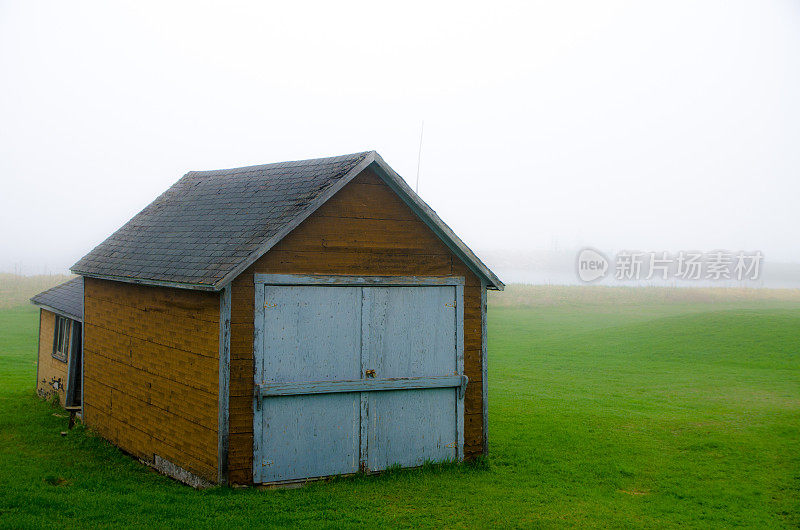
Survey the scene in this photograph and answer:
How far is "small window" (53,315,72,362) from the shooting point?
57.3 feet

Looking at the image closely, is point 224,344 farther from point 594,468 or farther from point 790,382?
point 790,382

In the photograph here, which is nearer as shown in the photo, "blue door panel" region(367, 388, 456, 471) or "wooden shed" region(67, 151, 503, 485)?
"wooden shed" region(67, 151, 503, 485)

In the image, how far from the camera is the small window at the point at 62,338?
1745 cm

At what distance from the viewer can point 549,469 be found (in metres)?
12.9

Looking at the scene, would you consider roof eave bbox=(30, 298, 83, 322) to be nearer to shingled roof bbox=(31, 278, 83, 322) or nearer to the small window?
shingled roof bbox=(31, 278, 83, 322)

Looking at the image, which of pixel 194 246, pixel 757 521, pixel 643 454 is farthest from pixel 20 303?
pixel 757 521

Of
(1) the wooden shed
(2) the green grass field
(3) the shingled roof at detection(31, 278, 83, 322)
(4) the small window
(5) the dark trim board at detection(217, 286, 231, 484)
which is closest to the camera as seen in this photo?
(2) the green grass field

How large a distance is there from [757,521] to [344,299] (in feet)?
22.7

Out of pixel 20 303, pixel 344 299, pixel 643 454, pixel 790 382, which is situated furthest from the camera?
pixel 20 303

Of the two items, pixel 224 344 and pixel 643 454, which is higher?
pixel 224 344

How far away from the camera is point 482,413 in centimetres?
1258

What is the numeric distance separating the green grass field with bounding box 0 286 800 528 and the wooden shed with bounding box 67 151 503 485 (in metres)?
0.54

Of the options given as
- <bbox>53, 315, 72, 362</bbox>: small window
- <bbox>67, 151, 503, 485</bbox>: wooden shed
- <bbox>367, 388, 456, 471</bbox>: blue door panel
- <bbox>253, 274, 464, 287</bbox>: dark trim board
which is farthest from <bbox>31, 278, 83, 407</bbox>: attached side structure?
<bbox>367, 388, 456, 471</bbox>: blue door panel

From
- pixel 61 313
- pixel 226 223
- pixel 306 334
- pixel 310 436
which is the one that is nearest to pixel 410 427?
pixel 310 436
